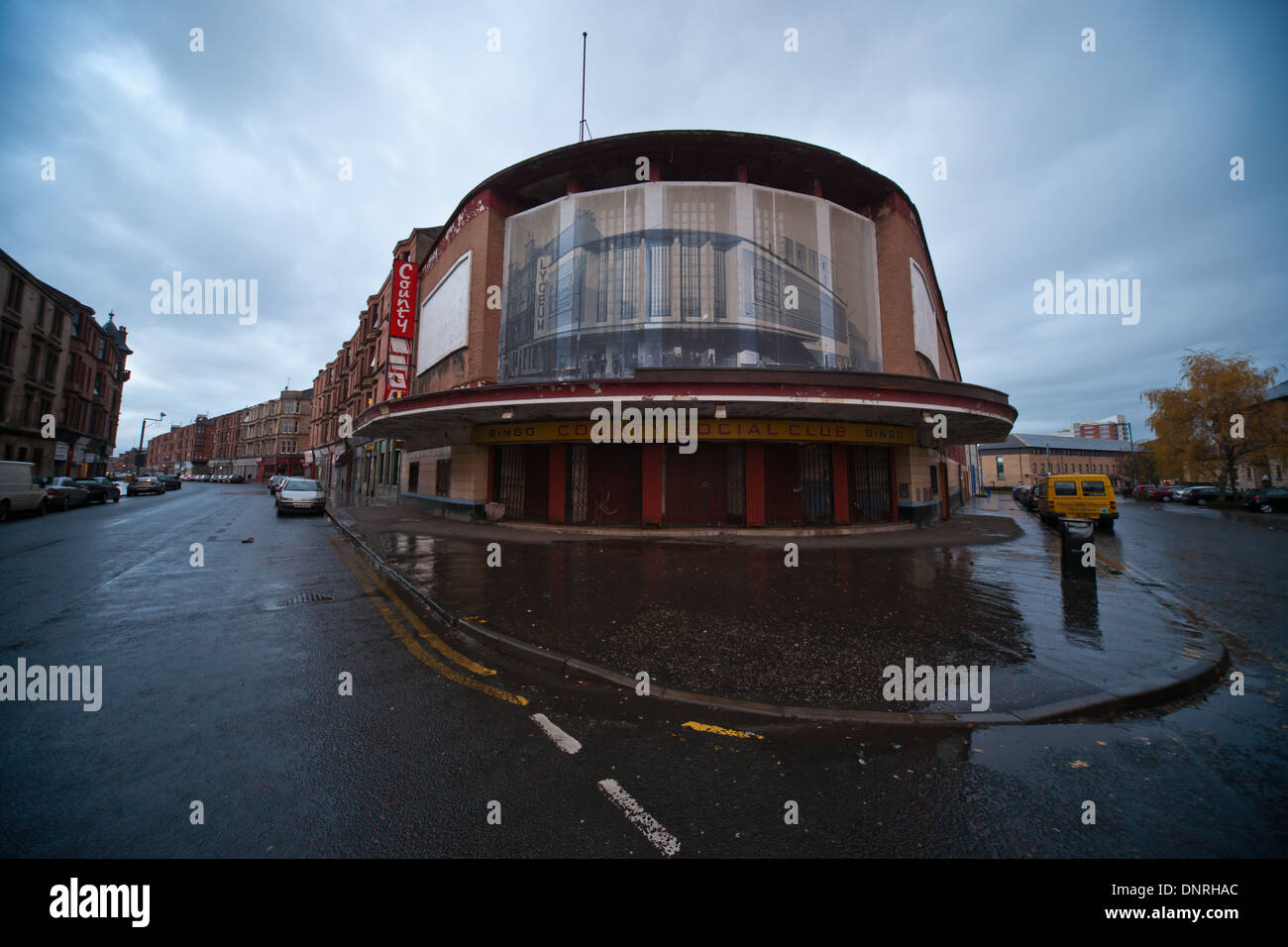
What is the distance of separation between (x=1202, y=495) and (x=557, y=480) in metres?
47.9

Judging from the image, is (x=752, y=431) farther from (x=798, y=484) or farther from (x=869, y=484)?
(x=869, y=484)

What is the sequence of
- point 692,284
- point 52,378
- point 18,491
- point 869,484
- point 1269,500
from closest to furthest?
1. point 18,491
2. point 692,284
3. point 869,484
4. point 1269,500
5. point 52,378

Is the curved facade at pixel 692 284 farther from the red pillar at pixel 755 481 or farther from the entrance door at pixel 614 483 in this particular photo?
the red pillar at pixel 755 481

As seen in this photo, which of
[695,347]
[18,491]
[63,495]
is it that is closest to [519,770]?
[695,347]

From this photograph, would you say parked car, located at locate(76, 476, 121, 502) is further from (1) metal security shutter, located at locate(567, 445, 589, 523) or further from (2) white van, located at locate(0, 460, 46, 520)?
(1) metal security shutter, located at locate(567, 445, 589, 523)

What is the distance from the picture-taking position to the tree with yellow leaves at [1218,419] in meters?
30.8

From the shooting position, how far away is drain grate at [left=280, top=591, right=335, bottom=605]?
21.1 feet

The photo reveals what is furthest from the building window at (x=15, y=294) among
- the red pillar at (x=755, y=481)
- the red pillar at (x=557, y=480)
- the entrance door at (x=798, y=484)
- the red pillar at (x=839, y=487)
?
the red pillar at (x=839, y=487)

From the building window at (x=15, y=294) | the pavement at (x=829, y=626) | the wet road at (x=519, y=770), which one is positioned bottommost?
the wet road at (x=519, y=770)

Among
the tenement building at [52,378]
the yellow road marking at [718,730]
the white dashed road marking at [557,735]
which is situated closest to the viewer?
the white dashed road marking at [557,735]

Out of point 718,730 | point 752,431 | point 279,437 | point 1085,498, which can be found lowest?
point 718,730

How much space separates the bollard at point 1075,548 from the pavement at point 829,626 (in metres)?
0.25

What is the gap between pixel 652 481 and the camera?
595 inches

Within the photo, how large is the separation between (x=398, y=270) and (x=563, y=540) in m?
22.8
